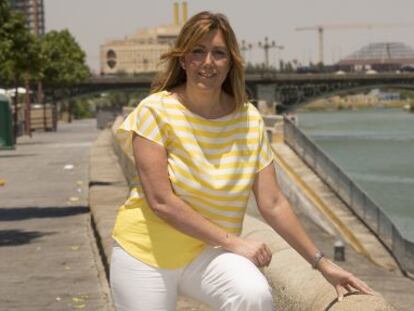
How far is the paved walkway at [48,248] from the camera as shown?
8.47 meters

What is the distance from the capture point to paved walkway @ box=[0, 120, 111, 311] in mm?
8469

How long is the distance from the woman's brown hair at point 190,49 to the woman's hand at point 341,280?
21.9 inches

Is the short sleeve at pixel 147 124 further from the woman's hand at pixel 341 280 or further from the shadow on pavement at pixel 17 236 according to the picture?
the shadow on pavement at pixel 17 236

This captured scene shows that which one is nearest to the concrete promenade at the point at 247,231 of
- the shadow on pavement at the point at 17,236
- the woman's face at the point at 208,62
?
the shadow on pavement at the point at 17,236

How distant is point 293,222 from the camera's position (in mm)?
3697

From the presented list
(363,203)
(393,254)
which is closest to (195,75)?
(393,254)

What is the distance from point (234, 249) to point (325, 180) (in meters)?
26.0

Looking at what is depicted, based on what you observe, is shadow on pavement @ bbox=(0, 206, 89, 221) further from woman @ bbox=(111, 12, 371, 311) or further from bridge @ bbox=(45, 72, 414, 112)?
bridge @ bbox=(45, 72, 414, 112)

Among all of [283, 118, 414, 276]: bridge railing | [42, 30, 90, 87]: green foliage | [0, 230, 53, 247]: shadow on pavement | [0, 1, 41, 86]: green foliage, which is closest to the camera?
[0, 230, 53, 247]: shadow on pavement

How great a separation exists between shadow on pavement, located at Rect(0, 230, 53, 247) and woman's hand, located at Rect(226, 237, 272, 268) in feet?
28.1

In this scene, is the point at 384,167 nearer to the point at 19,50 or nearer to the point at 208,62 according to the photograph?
the point at 19,50

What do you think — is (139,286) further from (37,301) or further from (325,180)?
(325,180)

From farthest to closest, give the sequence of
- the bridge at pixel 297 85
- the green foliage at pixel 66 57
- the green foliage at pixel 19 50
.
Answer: the bridge at pixel 297 85 → the green foliage at pixel 66 57 → the green foliage at pixel 19 50

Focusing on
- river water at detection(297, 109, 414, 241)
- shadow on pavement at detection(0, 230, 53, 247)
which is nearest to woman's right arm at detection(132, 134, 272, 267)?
shadow on pavement at detection(0, 230, 53, 247)
